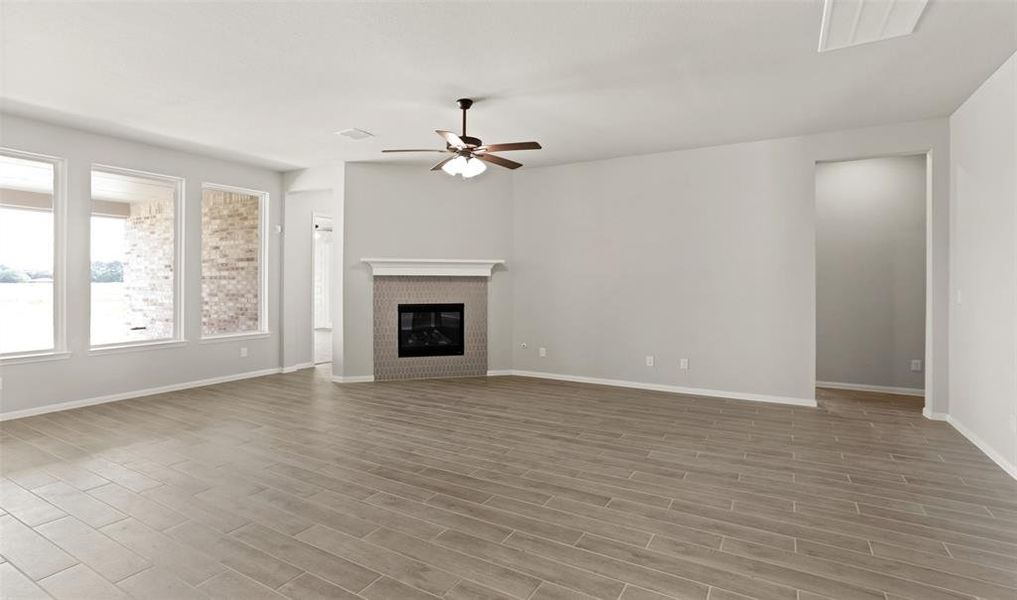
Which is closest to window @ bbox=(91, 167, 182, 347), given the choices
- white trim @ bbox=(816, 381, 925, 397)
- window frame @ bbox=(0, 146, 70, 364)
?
window frame @ bbox=(0, 146, 70, 364)

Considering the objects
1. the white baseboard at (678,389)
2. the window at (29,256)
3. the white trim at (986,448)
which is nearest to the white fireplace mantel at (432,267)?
the white baseboard at (678,389)

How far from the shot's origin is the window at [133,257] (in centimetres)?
537

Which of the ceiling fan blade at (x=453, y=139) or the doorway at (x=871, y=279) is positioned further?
the doorway at (x=871, y=279)

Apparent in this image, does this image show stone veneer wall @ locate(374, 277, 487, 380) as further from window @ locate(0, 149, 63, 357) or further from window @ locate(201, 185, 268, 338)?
window @ locate(0, 149, 63, 357)

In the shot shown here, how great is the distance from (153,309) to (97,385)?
39.5 inches

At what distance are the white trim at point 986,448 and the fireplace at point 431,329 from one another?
17.0 ft

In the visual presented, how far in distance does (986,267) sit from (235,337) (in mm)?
7759

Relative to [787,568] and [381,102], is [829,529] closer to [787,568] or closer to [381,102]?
[787,568]

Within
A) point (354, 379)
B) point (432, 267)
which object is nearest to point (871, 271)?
point (432, 267)

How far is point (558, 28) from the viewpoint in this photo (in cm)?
304

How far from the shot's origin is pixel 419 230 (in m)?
6.71

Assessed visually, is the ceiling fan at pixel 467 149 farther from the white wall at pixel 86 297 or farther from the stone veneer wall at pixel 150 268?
the stone veneer wall at pixel 150 268

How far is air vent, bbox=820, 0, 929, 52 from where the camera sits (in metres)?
2.71

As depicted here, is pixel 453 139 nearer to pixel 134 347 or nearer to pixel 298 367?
pixel 134 347
